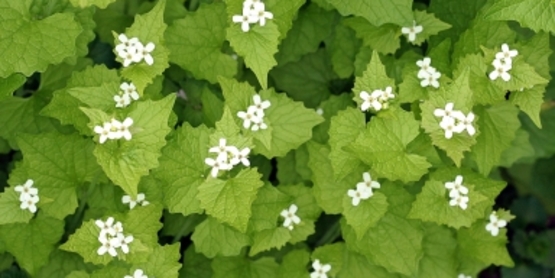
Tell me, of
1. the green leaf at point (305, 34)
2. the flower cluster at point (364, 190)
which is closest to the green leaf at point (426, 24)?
the green leaf at point (305, 34)

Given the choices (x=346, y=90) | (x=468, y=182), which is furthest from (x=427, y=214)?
(x=346, y=90)

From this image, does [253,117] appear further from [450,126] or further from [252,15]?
[450,126]

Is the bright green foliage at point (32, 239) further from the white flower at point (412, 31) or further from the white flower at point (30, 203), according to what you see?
the white flower at point (412, 31)

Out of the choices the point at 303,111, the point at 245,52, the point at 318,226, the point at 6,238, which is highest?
the point at 245,52

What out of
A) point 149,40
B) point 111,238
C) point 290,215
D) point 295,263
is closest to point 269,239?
point 290,215

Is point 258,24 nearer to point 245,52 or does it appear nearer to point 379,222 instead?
point 245,52

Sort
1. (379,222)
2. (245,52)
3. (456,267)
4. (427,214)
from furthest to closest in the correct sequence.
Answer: (456,267) → (379,222) → (427,214) → (245,52)
